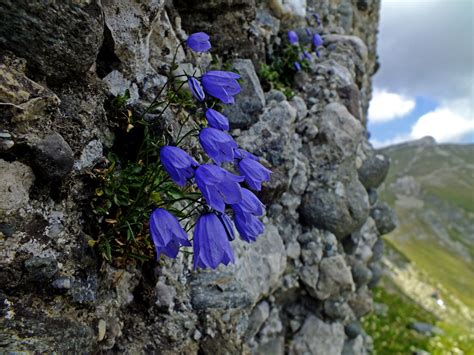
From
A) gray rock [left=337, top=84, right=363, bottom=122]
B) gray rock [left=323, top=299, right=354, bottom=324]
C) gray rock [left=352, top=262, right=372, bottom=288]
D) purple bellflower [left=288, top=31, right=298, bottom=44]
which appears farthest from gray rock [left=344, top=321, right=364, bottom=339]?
purple bellflower [left=288, top=31, right=298, bottom=44]

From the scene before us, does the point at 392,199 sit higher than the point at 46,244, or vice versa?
the point at 46,244

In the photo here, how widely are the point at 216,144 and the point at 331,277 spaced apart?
4011 mm

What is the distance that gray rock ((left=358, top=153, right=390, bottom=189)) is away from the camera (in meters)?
7.45

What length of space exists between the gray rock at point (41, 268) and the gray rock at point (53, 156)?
53 cm

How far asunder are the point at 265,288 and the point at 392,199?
176012mm

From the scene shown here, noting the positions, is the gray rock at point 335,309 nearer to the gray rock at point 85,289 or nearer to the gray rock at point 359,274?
the gray rock at point 359,274

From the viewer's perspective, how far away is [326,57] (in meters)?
7.50

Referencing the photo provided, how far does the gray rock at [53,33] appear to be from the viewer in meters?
2.23

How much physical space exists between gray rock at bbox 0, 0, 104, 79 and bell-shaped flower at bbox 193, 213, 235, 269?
55.2 inches

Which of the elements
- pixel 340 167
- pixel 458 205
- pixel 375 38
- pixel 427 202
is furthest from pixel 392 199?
pixel 340 167

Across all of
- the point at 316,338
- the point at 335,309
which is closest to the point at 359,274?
the point at 335,309

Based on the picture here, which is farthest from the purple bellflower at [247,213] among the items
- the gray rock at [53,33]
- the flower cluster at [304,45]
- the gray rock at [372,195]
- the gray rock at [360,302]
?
the gray rock at [372,195]

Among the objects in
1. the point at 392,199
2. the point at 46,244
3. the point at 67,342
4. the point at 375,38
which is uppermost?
the point at 375,38

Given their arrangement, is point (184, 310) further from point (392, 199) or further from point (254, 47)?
point (392, 199)
